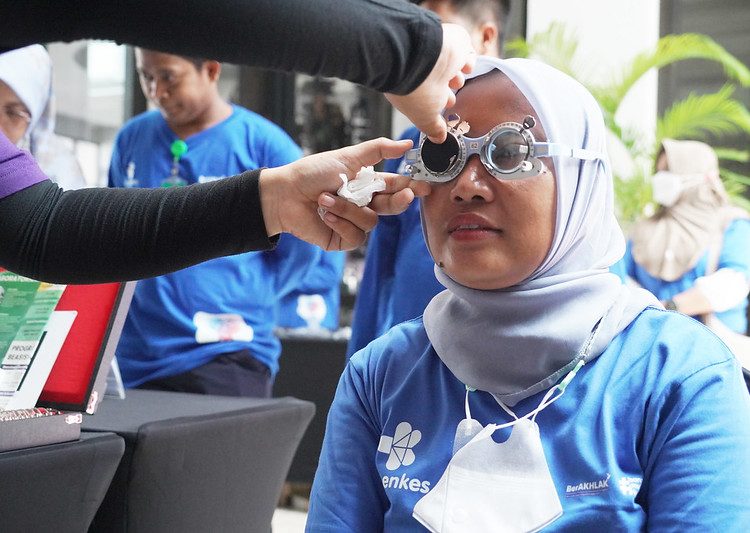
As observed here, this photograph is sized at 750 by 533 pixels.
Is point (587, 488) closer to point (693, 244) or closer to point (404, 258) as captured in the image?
point (404, 258)

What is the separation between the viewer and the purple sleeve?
132cm

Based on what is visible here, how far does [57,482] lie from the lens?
1414mm

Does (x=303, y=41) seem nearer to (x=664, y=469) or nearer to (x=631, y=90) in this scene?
(x=664, y=469)

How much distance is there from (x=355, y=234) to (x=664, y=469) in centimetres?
53

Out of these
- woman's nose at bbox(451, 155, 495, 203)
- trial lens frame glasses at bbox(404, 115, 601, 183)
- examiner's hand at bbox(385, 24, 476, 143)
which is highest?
examiner's hand at bbox(385, 24, 476, 143)

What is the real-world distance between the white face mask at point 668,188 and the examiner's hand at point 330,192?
3.08 m

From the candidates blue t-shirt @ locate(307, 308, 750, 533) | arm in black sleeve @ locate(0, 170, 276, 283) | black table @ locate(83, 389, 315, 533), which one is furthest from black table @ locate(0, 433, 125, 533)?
blue t-shirt @ locate(307, 308, 750, 533)

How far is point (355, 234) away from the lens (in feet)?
4.48

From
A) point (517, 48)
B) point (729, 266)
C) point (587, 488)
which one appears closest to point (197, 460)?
point (587, 488)

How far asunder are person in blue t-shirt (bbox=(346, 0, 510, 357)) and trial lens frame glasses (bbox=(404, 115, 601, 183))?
2.47ft

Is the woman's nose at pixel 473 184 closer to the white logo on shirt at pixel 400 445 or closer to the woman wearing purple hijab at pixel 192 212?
the woman wearing purple hijab at pixel 192 212

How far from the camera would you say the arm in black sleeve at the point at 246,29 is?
0.90 m

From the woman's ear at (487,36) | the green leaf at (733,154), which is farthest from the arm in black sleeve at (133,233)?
the green leaf at (733,154)

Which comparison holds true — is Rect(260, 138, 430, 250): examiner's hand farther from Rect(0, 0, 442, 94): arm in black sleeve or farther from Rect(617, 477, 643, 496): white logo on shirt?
Rect(617, 477, 643, 496): white logo on shirt
